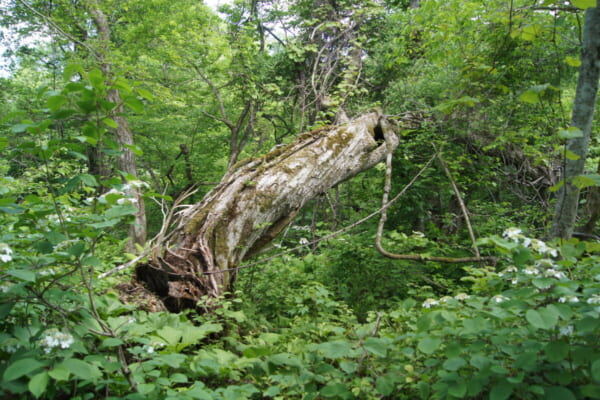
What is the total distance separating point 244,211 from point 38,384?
7.49 feet

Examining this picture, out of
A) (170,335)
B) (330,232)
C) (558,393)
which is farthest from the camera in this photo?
(330,232)

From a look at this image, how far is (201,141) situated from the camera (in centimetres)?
1108

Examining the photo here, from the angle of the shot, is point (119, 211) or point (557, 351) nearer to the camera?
point (557, 351)

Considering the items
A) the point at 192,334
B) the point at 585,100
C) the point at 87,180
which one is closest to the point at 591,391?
the point at 585,100

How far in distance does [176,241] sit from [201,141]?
8660 mm

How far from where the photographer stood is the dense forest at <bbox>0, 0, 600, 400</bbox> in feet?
4.22

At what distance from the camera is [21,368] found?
1.04 metres

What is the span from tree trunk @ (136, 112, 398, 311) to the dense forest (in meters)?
0.02

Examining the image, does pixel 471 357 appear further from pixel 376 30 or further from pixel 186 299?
pixel 376 30

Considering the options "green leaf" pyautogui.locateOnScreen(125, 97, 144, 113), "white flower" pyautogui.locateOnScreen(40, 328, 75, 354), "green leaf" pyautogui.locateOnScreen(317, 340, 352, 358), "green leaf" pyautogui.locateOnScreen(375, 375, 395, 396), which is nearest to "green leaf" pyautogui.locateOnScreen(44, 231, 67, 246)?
"white flower" pyautogui.locateOnScreen(40, 328, 75, 354)

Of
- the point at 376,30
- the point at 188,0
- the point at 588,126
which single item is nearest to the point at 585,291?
the point at 588,126

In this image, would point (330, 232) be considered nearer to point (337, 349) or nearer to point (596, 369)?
point (337, 349)

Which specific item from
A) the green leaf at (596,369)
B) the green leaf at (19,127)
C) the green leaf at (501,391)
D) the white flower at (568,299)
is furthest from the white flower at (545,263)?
the green leaf at (19,127)

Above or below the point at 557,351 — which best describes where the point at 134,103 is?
above
